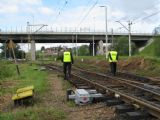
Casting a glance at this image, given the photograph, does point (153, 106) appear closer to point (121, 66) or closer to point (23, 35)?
point (121, 66)

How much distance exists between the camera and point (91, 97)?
12641mm

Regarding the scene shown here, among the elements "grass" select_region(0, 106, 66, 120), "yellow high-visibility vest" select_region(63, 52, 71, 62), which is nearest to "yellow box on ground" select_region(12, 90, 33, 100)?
"grass" select_region(0, 106, 66, 120)

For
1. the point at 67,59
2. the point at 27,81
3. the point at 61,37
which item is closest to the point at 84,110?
the point at 27,81

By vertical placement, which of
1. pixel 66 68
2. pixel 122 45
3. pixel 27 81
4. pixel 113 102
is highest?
pixel 122 45

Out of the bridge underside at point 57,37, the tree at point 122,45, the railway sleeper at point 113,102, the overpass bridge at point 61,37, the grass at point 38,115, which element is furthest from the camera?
the tree at point 122,45

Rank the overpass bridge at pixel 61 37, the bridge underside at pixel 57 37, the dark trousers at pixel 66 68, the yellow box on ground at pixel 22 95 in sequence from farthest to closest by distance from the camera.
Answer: the bridge underside at pixel 57 37
the overpass bridge at pixel 61 37
the dark trousers at pixel 66 68
the yellow box on ground at pixel 22 95

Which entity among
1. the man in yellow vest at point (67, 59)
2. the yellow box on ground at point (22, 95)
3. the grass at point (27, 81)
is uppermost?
the man in yellow vest at point (67, 59)

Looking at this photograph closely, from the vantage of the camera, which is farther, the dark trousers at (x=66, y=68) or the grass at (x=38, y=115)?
the dark trousers at (x=66, y=68)

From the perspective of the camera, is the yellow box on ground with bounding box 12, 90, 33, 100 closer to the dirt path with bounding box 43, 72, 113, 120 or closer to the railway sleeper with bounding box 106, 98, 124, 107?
the dirt path with bounding box 43, 72, 113, 120

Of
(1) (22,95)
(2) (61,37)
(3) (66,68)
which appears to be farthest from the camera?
(2) (61,37)

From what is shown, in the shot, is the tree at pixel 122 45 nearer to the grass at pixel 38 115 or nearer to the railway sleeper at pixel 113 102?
the railway sleeper at pixel 113 102

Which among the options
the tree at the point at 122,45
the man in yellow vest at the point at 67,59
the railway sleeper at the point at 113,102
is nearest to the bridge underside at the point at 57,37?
the tree at the point at 122,45

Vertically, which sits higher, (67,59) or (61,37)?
(61,37)

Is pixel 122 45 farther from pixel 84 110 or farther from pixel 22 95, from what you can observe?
pixel 84 110
